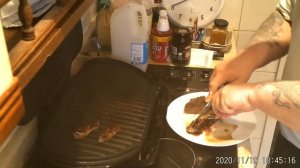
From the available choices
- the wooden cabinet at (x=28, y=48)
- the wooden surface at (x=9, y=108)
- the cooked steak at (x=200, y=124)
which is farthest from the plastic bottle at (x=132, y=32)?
the wooden surface at (x=9, y=108)

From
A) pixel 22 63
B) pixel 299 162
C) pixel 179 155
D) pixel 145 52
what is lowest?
pixel 299 162

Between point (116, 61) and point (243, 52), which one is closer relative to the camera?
point (243, 52)

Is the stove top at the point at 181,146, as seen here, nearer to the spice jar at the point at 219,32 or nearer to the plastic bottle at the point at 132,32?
the plastic bottle at the point at 132,32

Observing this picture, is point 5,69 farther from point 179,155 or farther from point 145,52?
point 145,52

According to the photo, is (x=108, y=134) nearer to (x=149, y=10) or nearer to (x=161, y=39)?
(x=161, y=39)

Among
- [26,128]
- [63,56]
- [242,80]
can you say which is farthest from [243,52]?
[26,128]

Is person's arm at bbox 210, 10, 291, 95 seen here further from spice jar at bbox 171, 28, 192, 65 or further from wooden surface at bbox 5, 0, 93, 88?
wooden surface at bbox 5, 0, 93, 88

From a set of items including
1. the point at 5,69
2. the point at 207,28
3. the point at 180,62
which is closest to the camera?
the point at 5,69
